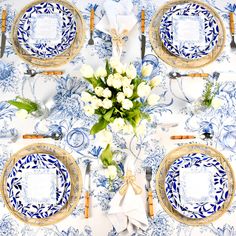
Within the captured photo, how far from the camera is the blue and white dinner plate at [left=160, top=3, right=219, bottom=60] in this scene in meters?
2.23

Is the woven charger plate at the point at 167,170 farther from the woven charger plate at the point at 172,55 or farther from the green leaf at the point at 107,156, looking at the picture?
the woven charger plate at the point at 172,55

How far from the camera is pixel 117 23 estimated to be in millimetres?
2248

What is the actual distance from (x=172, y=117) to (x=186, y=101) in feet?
0.32

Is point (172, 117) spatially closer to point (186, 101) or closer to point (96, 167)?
point (186, 101)

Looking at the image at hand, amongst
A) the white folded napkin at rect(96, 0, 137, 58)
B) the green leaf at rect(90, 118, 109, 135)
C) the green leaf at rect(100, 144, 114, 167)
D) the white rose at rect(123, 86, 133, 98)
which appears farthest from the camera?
the white folded napkin at rect(96, 0, 137, 58)

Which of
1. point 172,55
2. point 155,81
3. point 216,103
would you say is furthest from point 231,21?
point 155,81

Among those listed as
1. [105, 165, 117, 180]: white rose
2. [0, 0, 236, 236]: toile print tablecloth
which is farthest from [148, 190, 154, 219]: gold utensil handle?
[105, 165, 117, 180]: white rose

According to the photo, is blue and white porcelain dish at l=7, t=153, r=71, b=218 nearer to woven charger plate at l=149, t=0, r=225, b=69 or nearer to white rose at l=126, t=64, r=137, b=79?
white rose at l=126, t=64, r=137, b=79

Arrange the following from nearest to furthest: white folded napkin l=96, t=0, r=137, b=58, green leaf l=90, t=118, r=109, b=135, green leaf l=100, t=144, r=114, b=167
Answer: green leaf l=90, t=118, r=109, b=135
green leaf l=100, t=144, r=114, b=167
white folded napkin l=96, t=0, r=137, b=58

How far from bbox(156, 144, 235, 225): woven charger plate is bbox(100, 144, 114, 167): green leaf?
0.22m

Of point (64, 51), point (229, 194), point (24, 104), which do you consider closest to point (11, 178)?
point (24, 104)

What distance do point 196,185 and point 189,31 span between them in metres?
0.69

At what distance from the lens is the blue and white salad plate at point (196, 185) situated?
208 cm

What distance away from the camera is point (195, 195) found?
208cm
